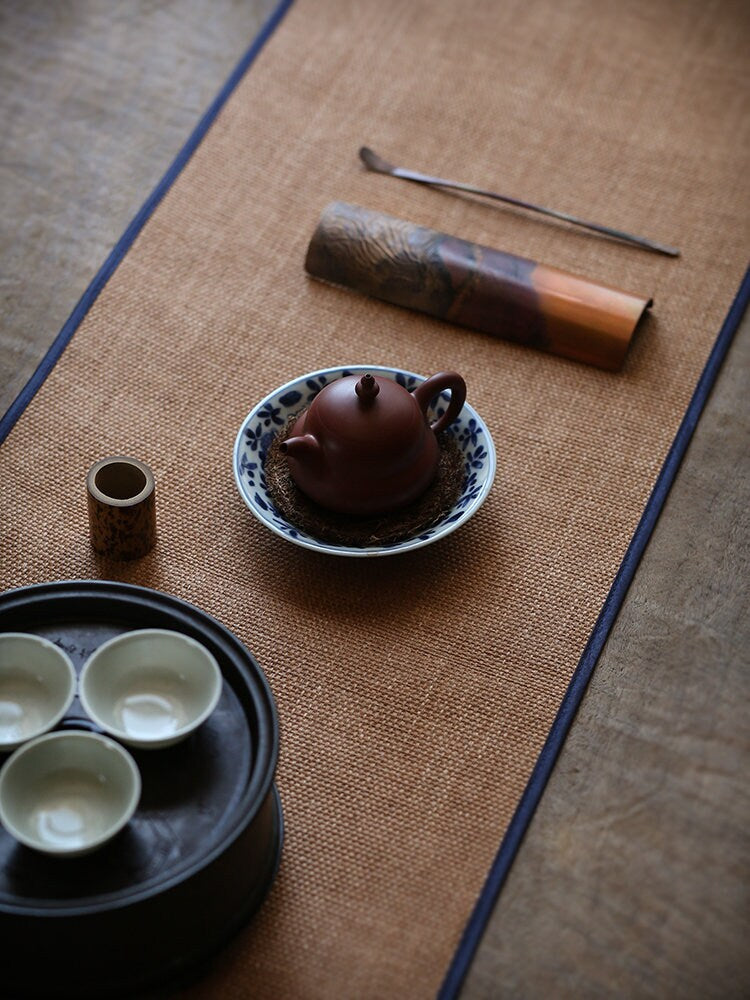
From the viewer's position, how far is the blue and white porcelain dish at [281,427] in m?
1.23

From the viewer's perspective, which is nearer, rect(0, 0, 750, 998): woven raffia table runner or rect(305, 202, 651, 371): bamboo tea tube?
rect(0, 0, 750, 998): woven raffia table runner

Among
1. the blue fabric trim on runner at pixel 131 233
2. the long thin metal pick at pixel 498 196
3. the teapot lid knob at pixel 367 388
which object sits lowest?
the blue fabric trim on runner at pixel 131 233

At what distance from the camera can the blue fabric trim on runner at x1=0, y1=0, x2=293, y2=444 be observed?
4.64ft

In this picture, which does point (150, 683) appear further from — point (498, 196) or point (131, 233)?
point (498, 196)

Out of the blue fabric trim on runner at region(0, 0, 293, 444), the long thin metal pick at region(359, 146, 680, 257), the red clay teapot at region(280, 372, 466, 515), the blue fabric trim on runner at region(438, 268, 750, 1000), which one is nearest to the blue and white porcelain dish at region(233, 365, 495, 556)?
the red clay teapot at region(280, 372, 466, 515)

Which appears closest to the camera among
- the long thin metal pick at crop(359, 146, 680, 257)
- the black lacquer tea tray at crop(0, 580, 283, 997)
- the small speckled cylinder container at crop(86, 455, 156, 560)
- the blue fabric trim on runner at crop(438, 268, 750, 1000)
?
the black lacquer tea tray at crop(0, 580, 283, 997)

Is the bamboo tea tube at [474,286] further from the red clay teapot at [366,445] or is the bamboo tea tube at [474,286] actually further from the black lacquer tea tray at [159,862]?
the black lacquer tea tray at [159,862]

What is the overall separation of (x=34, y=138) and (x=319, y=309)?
55cm

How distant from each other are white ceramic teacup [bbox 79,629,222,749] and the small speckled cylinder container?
0.77 ft

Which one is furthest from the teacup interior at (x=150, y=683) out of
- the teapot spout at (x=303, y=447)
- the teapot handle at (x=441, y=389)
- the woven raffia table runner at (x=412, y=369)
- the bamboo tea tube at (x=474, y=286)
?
the bamboo tea tube at (x=474, y=286)

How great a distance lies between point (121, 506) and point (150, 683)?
261mm

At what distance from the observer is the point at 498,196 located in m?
1.67

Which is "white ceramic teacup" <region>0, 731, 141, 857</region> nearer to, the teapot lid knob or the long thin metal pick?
the teapot lid knob

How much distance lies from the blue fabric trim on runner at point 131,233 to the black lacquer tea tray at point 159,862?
0.43m
